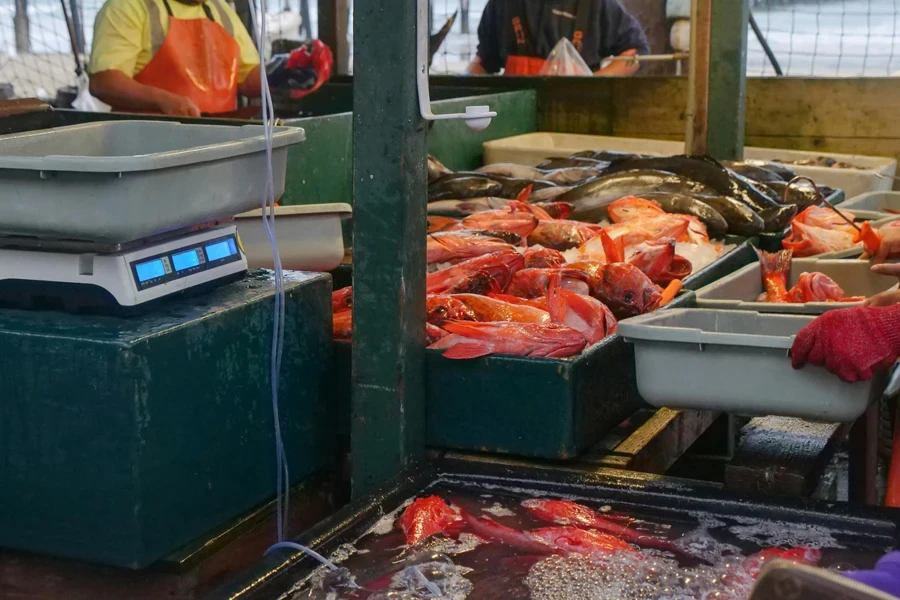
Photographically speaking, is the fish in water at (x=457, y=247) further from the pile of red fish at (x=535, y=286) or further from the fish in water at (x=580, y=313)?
the fish in water at (x=580, y=313)

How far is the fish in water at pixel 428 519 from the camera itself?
228cm

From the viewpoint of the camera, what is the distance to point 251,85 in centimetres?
693

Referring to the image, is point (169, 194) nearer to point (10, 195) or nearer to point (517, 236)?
point (10, 195)

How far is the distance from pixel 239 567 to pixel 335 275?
1.31 metres

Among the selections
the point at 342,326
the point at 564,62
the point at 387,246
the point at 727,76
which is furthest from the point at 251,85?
the point at 387,246

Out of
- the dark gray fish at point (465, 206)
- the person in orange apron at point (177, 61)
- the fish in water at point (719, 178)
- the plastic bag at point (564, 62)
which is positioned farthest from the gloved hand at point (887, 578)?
the plastic bag at point (564, 62)

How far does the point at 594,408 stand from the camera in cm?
284

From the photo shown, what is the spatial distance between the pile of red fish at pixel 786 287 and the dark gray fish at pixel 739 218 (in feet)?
1.18

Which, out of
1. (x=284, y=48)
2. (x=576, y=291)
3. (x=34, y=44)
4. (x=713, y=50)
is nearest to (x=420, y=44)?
(x=576, y=291)

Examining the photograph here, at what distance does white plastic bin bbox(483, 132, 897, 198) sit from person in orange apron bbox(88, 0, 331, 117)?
4.34 ft

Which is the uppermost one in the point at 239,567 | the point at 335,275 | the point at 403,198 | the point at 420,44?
the point at 420,44

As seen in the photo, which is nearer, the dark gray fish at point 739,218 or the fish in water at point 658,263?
the fish in water at point 658,263

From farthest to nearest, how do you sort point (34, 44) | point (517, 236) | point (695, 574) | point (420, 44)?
point (34, 44) < point (517, 236) < point (420, 44) < point (695, 574)

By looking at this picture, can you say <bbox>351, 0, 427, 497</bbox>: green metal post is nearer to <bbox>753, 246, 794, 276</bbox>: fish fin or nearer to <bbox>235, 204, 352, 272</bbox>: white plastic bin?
<bbox>235, 204, 352, 272</bbox>: white plastic bin
